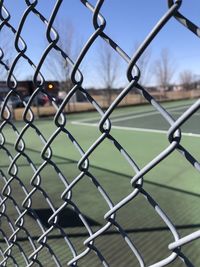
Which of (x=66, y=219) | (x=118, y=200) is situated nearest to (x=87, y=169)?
(x=66, y=219)

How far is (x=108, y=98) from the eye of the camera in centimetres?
2456

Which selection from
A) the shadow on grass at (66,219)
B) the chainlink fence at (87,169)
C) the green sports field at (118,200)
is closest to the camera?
the chainlink fence at (87,169)

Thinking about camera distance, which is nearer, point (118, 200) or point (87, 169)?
point (87, 169)

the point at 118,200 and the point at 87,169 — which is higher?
the point at 118,200

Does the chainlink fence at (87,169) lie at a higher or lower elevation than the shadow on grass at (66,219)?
lower

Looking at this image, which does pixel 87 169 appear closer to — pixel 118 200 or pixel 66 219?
pixel 66 219

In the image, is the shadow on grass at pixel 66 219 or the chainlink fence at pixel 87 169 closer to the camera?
the chainlink fence at pixel 87 169

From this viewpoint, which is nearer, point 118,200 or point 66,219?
point 66,219

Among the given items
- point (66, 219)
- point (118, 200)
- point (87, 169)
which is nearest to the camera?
point (87, 169)

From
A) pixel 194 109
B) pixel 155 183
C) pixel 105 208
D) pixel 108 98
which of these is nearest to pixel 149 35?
pixel 194 109

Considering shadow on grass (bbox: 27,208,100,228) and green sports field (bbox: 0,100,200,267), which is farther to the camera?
shadow on grass (bbox: 27,208,100,228)

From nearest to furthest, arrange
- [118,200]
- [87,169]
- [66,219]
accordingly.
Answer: [87,169] < [66,219] < [118,200]

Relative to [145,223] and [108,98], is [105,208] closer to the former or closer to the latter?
[145,223]

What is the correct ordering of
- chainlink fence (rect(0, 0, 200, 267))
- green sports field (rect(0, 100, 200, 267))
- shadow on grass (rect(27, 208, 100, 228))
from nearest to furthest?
chainlink fence (rect(0, 0, 200, 267)) < green sports field (rect(0, 100, 200, 267)) < shadow on grass (rect(27, 208, 100, 228))
